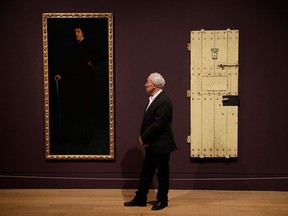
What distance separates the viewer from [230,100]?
200 inches

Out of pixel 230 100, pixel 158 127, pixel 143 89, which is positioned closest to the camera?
pixel 158 127

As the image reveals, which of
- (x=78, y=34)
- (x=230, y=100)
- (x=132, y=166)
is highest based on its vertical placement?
(x=78, y=34)

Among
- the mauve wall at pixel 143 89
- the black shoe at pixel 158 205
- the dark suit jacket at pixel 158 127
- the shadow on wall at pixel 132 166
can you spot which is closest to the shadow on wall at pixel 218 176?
the mauve wall at pixel 143 89

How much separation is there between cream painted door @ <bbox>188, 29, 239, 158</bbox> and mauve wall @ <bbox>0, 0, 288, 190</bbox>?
0.32ft

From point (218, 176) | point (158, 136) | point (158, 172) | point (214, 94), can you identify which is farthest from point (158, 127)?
point (218, 176)

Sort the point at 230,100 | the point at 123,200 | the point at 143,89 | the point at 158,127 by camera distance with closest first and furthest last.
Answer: the point at 158,127 → the point at 123,200 → the point at 230,100 → the point at 143,89

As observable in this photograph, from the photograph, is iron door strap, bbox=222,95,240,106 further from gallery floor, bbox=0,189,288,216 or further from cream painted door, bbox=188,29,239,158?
gallery floor, bbox=0,189,288,216

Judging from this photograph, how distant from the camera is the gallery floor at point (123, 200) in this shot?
4.36 meters

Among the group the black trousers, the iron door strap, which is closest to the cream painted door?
the iron door strap

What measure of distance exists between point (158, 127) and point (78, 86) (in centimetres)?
144

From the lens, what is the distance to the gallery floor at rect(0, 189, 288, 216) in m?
4.36

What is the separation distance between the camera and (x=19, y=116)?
5.24 m

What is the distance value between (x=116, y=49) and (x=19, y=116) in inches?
58.1

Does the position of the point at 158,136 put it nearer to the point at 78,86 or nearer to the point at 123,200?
the point at 123,200
